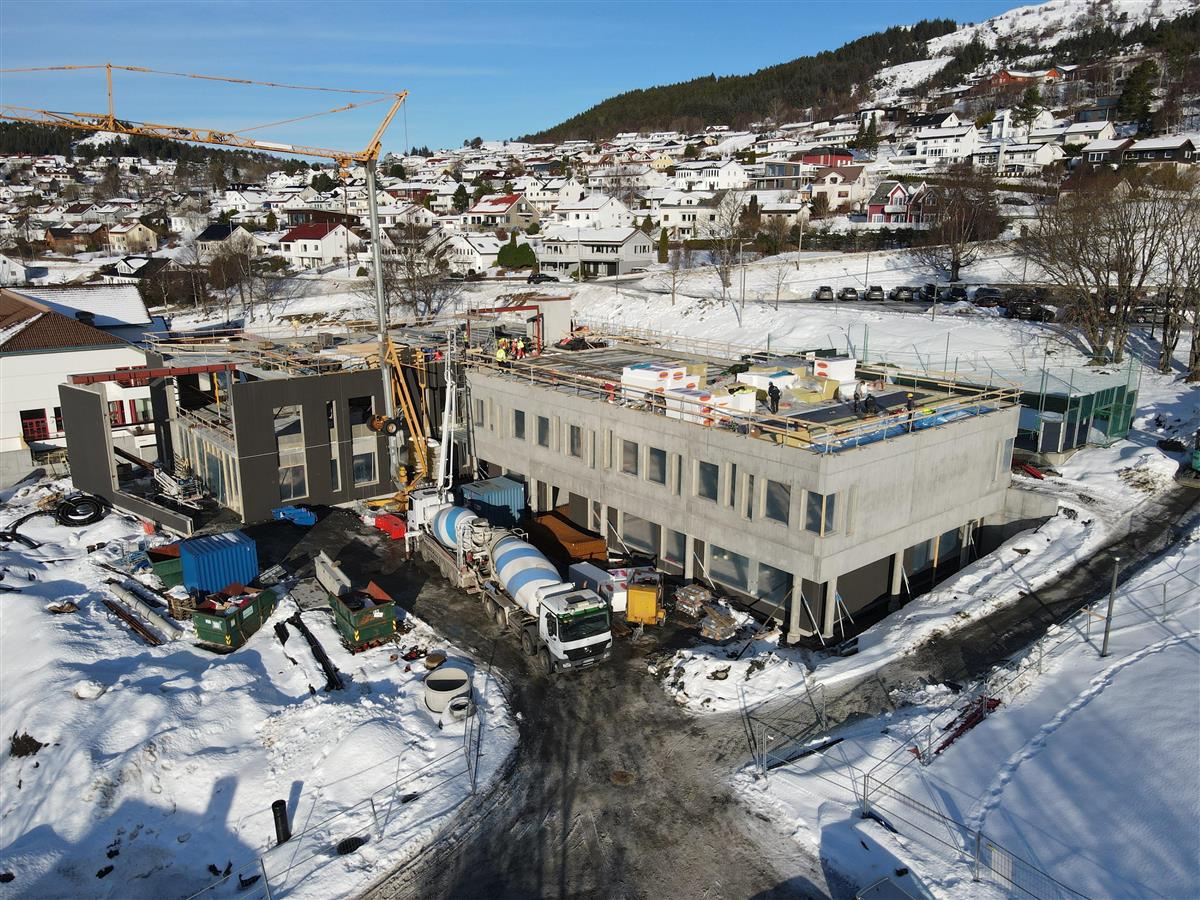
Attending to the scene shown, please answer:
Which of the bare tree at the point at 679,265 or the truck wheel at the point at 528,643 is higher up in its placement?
the bare tree at the point at 679,265

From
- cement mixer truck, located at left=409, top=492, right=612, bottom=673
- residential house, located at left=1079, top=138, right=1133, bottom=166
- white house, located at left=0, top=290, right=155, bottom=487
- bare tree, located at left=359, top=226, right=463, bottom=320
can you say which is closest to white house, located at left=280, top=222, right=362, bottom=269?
bare tree, located at left=359, top=226, right=463, bottom=320

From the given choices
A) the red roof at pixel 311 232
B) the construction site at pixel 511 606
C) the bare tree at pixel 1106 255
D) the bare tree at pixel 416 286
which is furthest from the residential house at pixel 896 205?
the red roof at pixel 311 232

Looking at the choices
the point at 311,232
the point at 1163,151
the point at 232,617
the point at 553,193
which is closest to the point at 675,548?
the point at 232,617

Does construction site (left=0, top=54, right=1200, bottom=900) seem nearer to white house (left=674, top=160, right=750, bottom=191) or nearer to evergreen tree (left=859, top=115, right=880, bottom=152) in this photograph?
white house (left=674, top=160, right=750, bottom=191)

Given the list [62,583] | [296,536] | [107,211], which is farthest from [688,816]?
[107,211]

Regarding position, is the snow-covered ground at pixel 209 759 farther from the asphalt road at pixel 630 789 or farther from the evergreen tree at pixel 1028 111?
the evergreen tree at pixel 1028 111
